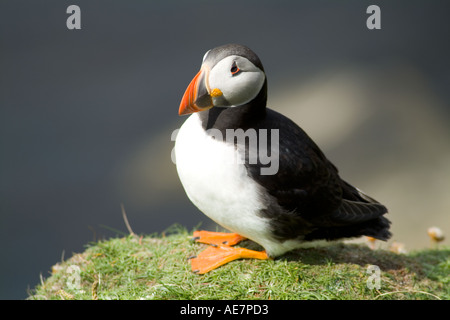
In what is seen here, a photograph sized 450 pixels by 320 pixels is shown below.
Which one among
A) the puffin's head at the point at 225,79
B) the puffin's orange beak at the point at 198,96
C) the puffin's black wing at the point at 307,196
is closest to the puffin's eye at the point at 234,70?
the puffin's head at the point at 225,79

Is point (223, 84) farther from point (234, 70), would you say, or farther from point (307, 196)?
point (307, 196)

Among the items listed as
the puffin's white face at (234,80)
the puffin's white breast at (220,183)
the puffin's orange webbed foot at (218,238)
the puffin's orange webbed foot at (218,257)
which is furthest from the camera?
the puffin's orange webbed foot at (218,238)

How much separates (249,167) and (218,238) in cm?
80

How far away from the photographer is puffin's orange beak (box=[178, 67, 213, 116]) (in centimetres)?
279

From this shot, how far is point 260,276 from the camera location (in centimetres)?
303

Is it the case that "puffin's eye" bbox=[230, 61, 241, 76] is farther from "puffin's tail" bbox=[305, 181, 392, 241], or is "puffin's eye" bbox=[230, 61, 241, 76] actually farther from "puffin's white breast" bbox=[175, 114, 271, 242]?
"puffin's tail" bbox=[305, 181, 392, 241]

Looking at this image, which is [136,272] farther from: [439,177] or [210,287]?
[439,177]

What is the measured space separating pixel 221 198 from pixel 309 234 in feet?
2.09

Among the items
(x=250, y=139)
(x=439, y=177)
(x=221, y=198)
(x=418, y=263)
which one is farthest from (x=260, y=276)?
(x=439, y=177)

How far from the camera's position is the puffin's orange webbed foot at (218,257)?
10.1ft

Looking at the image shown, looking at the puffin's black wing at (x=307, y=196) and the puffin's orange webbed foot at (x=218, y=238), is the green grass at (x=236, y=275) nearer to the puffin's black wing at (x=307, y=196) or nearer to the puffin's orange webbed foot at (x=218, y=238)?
the puffin's orange webbed foot at (x=218, y=238)

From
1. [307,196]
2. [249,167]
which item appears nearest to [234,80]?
[249,167]

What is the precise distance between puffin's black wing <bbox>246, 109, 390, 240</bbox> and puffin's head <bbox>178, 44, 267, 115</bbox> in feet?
0.91
